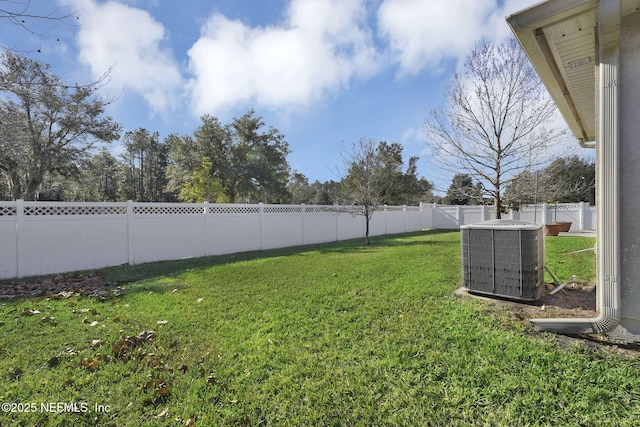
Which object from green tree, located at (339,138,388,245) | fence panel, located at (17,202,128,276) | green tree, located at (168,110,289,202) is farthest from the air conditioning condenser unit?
green tree, located at (168,110,289,202)

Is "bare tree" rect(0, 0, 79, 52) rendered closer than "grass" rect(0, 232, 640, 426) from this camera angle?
No

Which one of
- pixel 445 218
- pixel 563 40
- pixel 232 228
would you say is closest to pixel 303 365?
pixel 563 40

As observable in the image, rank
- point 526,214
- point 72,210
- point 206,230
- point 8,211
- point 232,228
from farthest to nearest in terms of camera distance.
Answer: point 526,214
point 232,228
point 206,230
point 72,210
point 8,211

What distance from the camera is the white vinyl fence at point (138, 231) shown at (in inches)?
259

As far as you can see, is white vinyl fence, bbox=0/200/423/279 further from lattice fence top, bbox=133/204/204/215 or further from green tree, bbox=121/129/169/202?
green tree, bbox=121/129/169/202

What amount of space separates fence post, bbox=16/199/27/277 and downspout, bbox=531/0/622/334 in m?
9.63

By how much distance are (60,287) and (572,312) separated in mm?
7849

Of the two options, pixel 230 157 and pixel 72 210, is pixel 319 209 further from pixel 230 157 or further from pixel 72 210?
pixel 230 157

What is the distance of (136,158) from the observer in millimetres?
41656

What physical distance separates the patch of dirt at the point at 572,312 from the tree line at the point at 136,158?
19.4 feet

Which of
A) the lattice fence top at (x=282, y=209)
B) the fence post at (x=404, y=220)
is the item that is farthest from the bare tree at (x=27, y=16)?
the fence post at (x=404, y=220)

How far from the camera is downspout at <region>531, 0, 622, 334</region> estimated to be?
8.29 feet

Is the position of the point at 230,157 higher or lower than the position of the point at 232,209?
higher

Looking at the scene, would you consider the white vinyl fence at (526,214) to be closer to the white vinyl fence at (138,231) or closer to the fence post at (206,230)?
the white vinyl fence at (138,231)
